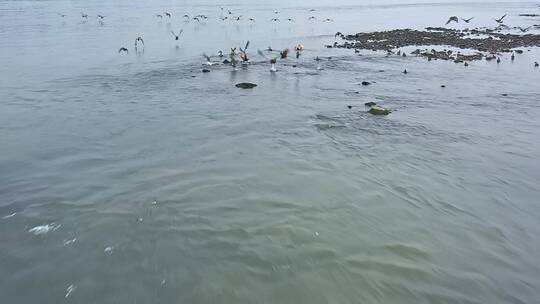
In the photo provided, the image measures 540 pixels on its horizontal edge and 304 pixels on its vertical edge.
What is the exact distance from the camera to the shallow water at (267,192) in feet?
28.5

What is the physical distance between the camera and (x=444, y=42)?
44719 millimetres

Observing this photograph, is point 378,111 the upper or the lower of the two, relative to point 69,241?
upper

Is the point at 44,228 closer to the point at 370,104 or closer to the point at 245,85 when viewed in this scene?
the point at 370,104

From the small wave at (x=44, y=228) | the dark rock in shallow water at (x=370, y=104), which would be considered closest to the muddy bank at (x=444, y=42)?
the dark rock in shallow water at (x=370, y=104)

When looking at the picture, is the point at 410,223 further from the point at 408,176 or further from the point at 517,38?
the point at 517,38

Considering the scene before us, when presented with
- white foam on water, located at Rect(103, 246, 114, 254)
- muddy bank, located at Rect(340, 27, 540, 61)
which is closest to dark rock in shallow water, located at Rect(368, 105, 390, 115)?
white foam on water, located at Rect(103, 246, 114, 254)

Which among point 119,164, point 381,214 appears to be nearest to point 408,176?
point 381,214

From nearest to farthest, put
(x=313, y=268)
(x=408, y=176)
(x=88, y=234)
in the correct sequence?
1. (x=313, y=268)
2. (x=88, y=234)
3. (x=408, y=176)

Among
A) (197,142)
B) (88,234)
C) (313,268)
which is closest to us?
(313,268)

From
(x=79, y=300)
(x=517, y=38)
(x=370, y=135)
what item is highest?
(x=517, y=38)

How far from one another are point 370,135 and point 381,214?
6.42 meters

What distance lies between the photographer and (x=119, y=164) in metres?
14.1

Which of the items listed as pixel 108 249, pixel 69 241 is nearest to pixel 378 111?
pixel 108 249

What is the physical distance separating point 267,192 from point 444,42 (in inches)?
1538
